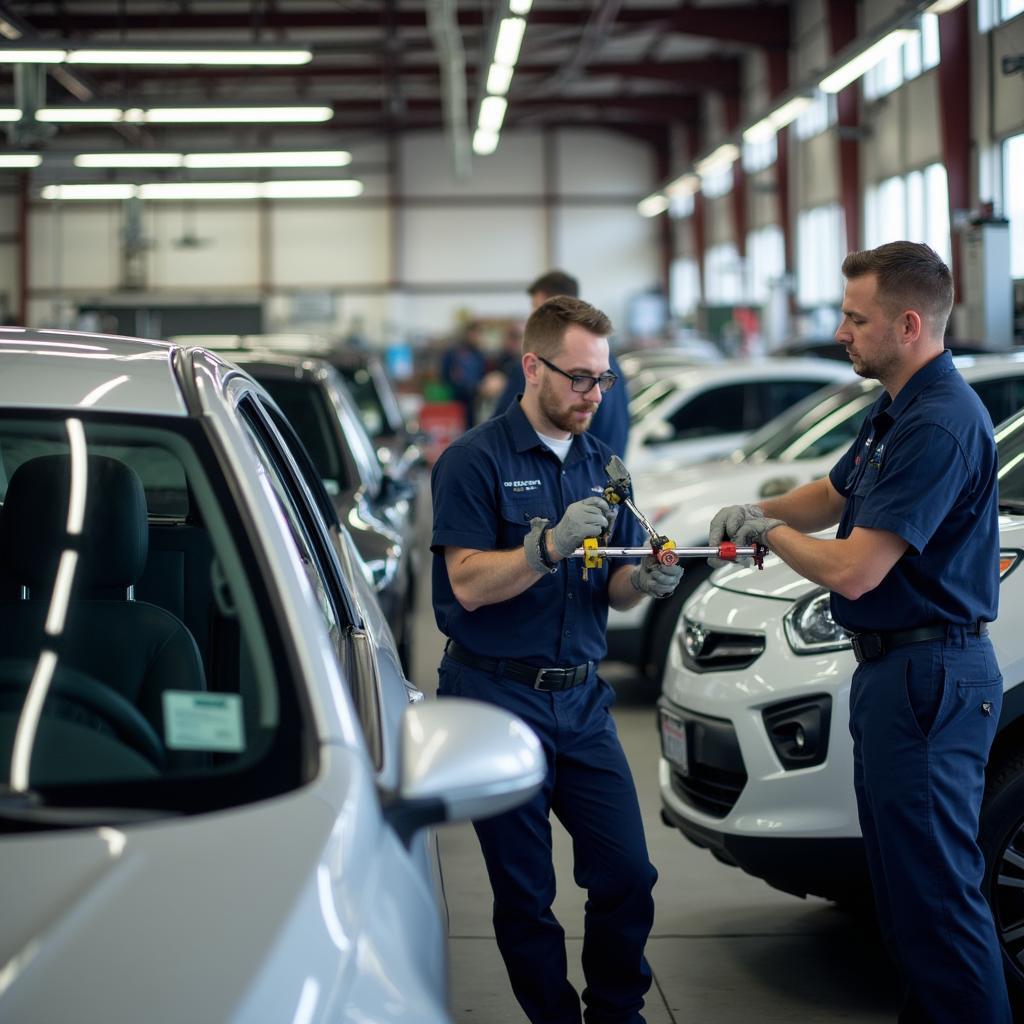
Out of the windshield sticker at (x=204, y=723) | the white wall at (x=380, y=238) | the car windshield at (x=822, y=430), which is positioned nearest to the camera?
the windshield sticker at (x=204, y=723)

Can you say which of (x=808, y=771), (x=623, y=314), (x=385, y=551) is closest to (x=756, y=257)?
(x=623, y=314)

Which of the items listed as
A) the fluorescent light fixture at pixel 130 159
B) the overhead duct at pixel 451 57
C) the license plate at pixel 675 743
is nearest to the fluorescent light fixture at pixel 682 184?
the overhead duct at pixel 451 57

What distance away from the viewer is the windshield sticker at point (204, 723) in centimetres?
190

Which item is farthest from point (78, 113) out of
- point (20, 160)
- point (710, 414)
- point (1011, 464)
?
point (1011, 464)

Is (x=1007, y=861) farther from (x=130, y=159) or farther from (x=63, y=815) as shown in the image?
(x=130, y=159)

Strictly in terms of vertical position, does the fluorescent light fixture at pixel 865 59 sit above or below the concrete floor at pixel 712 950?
above

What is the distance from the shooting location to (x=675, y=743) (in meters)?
4.02

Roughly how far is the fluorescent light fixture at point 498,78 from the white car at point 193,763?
12057 mm

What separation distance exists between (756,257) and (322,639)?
25823mm

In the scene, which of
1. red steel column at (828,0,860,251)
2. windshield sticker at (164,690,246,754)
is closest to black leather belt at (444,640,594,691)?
windshield sticker at (164,690,246,754)

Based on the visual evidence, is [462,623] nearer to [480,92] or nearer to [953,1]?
[953,1]

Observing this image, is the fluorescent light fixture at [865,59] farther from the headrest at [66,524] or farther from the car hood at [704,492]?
the headrest at [66,524]

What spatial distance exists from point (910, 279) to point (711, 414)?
7225 mm

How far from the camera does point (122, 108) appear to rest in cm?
1251
